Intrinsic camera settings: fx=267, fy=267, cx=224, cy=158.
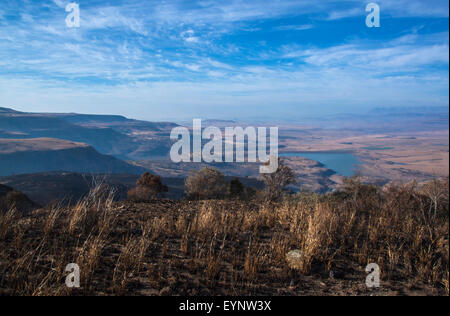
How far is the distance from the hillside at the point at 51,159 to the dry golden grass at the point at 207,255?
111m

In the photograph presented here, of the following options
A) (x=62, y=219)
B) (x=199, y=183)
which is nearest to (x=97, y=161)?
(x=199, y=183)

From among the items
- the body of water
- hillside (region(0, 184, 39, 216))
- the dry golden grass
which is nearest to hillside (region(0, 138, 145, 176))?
the body of water

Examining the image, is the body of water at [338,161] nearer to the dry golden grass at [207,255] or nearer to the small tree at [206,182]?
the small tree at [206,182]

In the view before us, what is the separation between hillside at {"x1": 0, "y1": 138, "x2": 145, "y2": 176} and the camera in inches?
4272

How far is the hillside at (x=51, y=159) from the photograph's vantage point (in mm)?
108500

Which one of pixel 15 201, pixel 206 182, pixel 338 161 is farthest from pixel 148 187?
pixel 338 161

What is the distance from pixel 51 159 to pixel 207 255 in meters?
136

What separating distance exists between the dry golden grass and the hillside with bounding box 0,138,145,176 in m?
111

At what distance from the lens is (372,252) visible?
183 inches

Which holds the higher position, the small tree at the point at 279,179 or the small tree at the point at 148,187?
the small tree at the point at 279,179

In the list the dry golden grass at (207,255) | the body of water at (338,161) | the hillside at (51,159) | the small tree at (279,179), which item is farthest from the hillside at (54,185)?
the hillside at (51,159)

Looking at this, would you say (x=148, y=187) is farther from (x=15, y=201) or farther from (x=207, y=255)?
(x=207, y=255)
